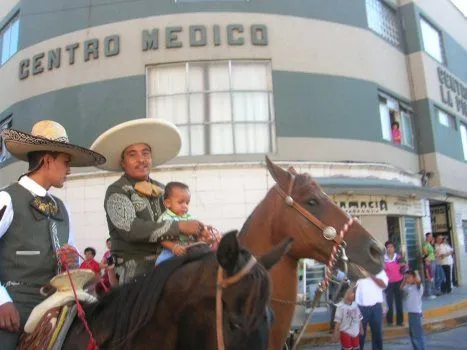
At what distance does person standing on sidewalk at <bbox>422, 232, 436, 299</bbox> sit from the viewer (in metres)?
15.5

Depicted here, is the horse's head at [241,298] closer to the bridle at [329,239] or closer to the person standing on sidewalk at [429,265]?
the bridle at [329,239]

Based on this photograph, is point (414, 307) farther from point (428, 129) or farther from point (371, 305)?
point (428, 129)

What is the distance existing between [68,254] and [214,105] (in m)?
10.9

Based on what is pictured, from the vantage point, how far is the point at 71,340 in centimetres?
237

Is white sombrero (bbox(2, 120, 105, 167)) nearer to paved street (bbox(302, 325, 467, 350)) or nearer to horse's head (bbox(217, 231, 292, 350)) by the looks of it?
horse's head (bbox(217, 231, 292, 350))

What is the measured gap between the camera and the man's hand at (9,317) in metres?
2.40

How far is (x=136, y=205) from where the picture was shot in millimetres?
3191

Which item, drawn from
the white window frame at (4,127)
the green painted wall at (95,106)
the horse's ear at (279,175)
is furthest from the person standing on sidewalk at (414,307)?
the white window frame at (4,127)

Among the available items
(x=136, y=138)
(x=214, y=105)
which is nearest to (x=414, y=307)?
(x=136, y=138)

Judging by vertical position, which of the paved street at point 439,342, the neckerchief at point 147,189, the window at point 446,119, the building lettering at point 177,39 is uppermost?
the building lettering at point 177,39

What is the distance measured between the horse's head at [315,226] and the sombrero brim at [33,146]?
153 cm

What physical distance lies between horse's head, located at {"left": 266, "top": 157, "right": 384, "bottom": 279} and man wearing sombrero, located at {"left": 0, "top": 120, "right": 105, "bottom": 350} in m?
1.61

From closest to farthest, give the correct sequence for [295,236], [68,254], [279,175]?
[68,254] → [295,236] → [279,175]

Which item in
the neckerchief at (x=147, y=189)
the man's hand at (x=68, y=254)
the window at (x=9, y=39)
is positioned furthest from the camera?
the window at (x=9, y=39)
